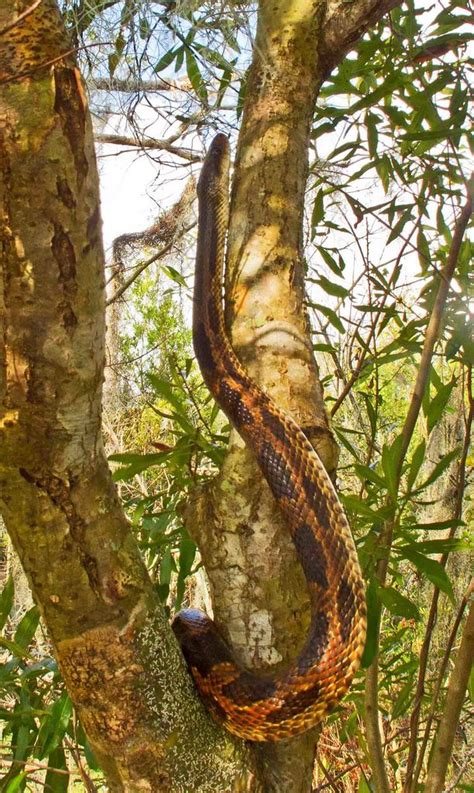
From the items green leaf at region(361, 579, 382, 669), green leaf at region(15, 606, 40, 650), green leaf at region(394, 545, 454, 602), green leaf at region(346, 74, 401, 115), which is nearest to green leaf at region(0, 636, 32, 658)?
green leaf at region(15, 606, 40, 650)

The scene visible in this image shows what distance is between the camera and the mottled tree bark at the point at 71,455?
3.11ft

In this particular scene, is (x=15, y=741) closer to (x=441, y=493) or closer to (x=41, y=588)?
(x=41, y=588)

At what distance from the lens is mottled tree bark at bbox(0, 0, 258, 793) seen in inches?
37.4

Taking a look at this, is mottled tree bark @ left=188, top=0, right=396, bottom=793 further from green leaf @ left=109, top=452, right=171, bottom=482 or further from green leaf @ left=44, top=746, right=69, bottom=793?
green leaf @ left=44, top=746, right=69, bottom=793

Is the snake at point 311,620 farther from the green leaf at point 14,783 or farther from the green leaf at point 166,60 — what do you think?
the green leaf at point 166,60

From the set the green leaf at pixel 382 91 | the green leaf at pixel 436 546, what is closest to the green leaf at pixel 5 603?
the green leaf at pixel 436 546

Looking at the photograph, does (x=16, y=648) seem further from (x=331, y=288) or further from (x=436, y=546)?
(x=331, y=288)

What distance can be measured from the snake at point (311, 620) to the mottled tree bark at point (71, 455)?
0.07 m

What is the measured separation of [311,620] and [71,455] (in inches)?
20.7

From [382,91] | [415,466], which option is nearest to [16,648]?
[415,466]

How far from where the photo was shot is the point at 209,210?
203cm

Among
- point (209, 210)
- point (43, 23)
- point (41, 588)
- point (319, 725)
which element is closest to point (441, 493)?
point (209, 210)

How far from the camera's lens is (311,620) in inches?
49.6

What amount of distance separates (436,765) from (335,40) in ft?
5.18
